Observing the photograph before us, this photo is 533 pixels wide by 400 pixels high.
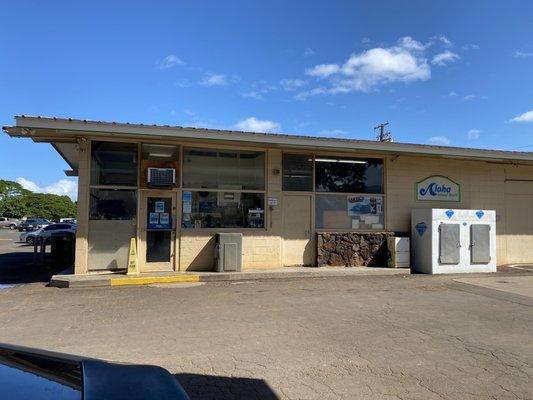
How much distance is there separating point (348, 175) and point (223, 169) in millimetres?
4113

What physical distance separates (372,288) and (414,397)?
6.91 meters

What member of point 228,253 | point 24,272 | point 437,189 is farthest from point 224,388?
point 437,189

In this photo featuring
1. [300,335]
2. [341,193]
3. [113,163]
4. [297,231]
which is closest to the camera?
[300,335]

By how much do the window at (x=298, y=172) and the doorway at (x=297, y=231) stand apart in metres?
0.31

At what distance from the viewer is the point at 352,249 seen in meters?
14.5

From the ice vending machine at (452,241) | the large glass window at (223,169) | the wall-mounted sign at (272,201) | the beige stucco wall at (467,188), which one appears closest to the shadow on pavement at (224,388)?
the large glass window at (223,169)

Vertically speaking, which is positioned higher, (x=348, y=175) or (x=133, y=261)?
(x=348, y=175)

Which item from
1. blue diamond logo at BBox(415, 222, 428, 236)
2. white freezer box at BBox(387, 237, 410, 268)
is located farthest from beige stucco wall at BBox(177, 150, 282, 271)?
blue diamond logo at BBox(415, 222, 428, 236)

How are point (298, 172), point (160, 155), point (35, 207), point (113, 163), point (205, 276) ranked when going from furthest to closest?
point (35, 207) → point (298, 172) → point (160, 155) → point (113, 163) → point (205, 276)

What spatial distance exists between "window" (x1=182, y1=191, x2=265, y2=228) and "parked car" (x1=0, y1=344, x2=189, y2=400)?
10659 millimetres

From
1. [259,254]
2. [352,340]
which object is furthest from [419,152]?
[352,340]

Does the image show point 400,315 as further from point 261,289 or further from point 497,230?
point 497,230

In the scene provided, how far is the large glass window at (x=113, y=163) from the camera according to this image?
41.3ft

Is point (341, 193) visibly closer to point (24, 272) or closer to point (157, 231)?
point (157, 231)
